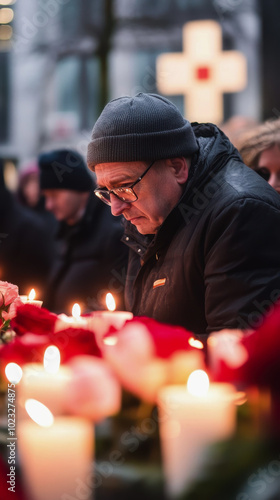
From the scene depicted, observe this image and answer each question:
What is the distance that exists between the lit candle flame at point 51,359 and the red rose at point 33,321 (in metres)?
0.32

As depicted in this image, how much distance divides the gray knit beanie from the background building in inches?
381

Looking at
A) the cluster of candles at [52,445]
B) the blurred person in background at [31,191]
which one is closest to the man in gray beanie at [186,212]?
the cluster of candles at [52,445]

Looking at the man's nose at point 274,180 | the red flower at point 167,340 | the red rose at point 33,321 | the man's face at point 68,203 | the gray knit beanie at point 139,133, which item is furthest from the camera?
the man's face at point 68,203

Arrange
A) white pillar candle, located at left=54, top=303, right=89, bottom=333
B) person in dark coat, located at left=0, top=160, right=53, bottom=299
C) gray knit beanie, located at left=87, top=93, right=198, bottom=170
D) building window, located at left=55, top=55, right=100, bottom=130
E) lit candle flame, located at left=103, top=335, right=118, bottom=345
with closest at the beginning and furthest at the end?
lit candle flame, located at left=103, top=335, right=118, bottom=345 → white pillar candle, located at left=54, top=303, right=89, bottom=333 → gray knit beanie, located at left=87, top=93, right=198, bottom=170 → person in dark coat, located at left=0, top=160, right=53, bottom=299 → building window, located at left=55, top=55, right=100, bottom=130

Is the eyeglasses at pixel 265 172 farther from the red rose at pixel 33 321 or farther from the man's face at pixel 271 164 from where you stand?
the red rose at pixel 33 321

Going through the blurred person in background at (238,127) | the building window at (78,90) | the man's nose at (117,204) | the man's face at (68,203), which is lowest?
the building window at (78,90)

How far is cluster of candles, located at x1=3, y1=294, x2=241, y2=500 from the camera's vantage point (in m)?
1.05

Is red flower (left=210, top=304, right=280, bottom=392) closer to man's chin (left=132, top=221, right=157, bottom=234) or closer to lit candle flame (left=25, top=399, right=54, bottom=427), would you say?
lit candle flame (left=25, top=399, right=54, bottom=427)

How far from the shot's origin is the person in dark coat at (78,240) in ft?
13.8

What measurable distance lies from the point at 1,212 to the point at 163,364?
3620 mm

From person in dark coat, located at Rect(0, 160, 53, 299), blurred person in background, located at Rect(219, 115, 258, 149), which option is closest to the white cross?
blurred person in background, located at Rect(219, 115, 258, 149)

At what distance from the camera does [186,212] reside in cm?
252

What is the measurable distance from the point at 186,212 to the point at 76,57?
13.8 metres

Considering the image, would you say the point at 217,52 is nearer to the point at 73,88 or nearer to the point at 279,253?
the point at 279,253
